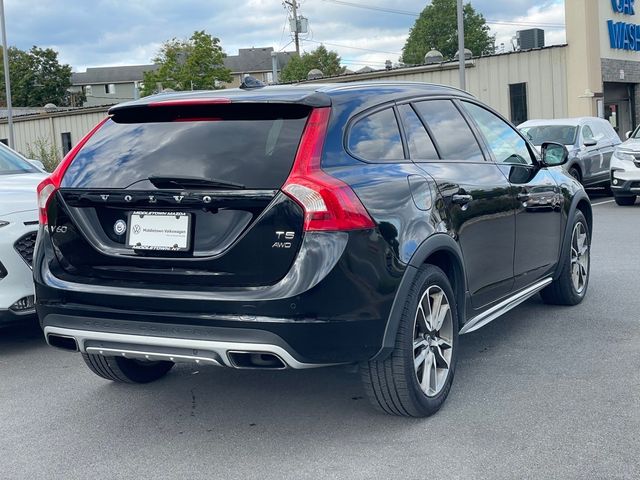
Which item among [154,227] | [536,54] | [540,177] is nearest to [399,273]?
[154,227]

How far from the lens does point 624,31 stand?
90.5 feet

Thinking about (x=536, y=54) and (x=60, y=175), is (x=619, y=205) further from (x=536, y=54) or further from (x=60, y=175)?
(x=60, y=175)

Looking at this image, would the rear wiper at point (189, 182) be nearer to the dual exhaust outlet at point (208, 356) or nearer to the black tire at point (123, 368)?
the dual exhaust outlet at point (208, 356)

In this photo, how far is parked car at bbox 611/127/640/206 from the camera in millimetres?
15367

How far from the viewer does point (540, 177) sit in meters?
6.10

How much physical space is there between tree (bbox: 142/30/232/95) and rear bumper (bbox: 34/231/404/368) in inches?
2145

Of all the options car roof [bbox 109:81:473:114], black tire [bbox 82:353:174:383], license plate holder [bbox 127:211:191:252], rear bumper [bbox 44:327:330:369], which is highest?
car roof [bbox 109:81:473:114]

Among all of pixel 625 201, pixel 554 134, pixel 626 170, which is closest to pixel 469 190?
pixel 626 170

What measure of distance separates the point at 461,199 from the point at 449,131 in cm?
55

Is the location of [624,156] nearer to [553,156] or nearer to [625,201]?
[625,201]

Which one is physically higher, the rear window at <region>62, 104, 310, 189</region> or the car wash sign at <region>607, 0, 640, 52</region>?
the car wash sign at <region>607, 0, 640, 52</region>

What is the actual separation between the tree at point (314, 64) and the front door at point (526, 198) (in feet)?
228

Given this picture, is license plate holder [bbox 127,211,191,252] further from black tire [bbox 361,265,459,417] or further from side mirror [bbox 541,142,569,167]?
side mirror [bbox 541,142,569,167]

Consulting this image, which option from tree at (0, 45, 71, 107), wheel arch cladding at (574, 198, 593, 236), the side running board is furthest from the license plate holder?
tree at (0, 45, 71, 107)
